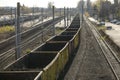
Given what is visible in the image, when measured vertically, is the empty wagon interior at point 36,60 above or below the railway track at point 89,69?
above

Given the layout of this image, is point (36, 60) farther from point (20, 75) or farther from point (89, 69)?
point (20, 75)

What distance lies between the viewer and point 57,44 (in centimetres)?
2352

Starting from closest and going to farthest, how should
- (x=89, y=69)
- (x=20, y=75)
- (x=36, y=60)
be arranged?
(x=20, y=75), (x=36, y=60), (x=89, y=69)

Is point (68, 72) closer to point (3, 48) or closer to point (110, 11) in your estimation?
point (3, 48)

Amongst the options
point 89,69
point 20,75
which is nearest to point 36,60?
point 89,69

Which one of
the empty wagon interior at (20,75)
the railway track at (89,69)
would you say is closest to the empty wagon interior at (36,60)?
the railway track at (89,69)

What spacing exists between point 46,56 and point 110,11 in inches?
3747

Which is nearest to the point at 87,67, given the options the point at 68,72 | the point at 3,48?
the point at 68,72

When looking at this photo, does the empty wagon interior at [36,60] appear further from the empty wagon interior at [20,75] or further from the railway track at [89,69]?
the empty wagon interior at [20,75]

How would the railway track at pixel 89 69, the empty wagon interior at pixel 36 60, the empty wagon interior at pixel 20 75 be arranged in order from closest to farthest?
the empty wagon interior at pixel 20 75
the railway track at pixel 89 69
the empty wagon interior at pixel 36 60

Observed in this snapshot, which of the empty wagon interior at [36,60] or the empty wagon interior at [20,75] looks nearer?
Answer: the empty wagon interior at [20,75]

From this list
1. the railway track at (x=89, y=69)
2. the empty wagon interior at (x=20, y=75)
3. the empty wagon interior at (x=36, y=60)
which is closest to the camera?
the empty wagon interior at (x=20, y=75)

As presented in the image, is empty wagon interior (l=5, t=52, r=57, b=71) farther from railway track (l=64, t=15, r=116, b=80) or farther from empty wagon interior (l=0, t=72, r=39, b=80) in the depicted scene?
empty wagon interior (l=0, t=72, r=39, b=80)

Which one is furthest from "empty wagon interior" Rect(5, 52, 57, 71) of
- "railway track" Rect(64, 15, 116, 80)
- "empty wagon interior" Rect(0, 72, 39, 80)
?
"empty wagon interior" Rect(0, 72, 39, 80)
